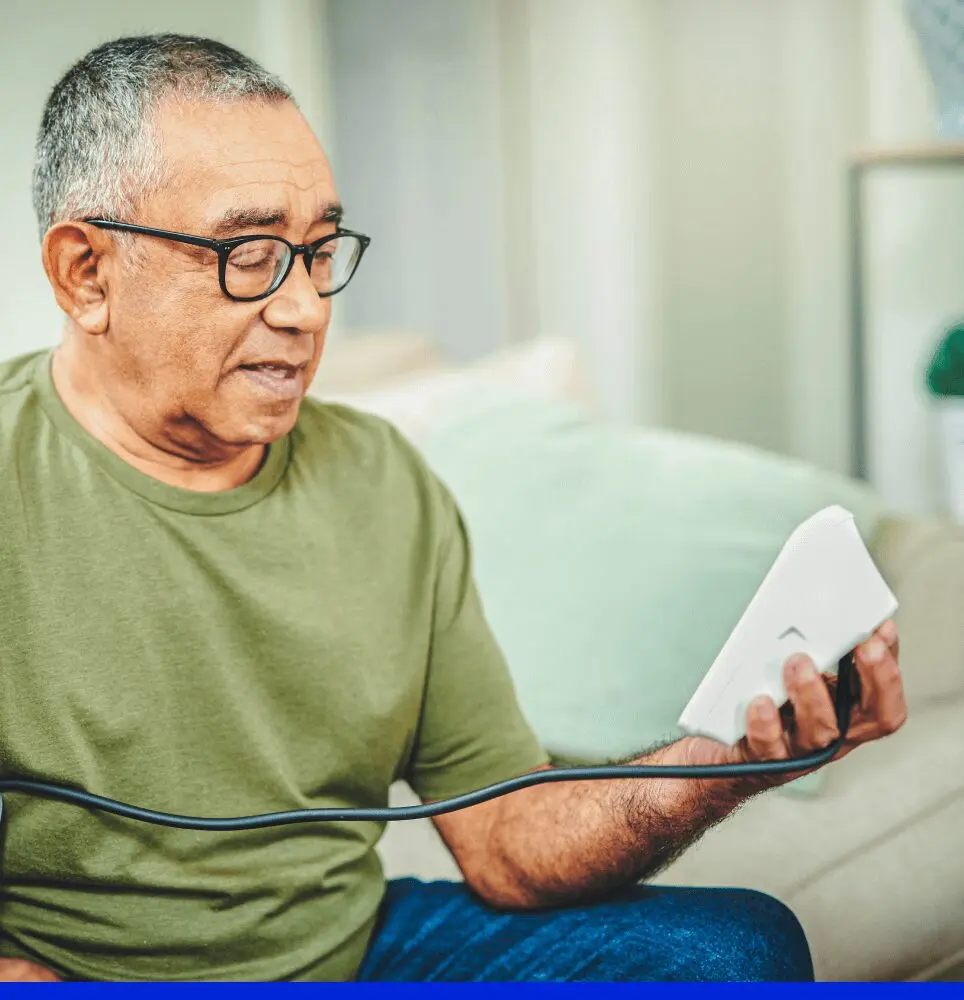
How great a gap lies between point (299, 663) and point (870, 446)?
1096 mm

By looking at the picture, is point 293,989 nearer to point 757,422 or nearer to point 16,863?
point 16,863

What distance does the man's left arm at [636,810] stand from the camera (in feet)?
1.89

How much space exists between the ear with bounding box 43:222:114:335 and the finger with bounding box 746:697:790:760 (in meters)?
0.38

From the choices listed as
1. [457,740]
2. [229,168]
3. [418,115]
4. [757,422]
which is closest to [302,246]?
[229,168]

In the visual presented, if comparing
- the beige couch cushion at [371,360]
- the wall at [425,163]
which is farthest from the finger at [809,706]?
the wall at [425,163]

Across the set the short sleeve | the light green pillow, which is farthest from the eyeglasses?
the light green pillow

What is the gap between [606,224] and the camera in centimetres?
173

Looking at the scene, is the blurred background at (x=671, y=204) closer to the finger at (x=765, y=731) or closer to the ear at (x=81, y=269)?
the ear at (x=81, y=269)

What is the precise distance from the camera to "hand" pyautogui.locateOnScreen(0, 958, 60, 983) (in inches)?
25.9

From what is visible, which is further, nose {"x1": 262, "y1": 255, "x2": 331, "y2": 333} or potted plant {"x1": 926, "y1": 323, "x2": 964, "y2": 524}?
potted plant {"x1": 926, "y1": 323, "x2": 964, "y2": 524}

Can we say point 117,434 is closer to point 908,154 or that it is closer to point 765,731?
point 765,731

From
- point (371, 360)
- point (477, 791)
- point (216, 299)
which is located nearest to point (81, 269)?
point (216, 299)

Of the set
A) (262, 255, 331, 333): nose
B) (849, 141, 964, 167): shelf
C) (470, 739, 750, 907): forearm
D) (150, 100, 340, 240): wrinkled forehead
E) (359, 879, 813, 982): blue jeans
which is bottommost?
(359, 879, 813, 982): blue jeans

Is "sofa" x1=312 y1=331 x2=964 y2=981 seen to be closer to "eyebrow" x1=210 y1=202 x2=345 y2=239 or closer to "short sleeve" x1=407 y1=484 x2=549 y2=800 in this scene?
"short sleeve" x1=407 y1=484 x2=549 y2=800
